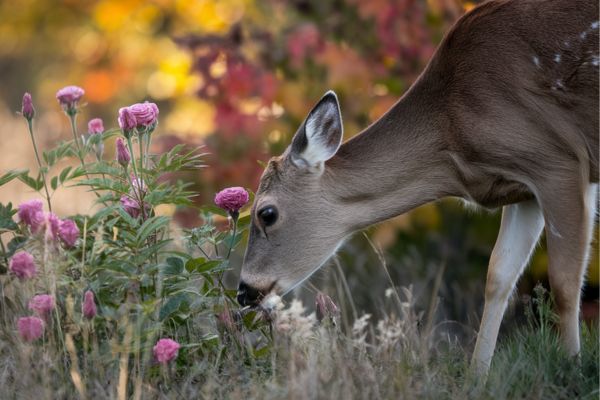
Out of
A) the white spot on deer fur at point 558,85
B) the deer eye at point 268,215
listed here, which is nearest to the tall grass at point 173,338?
the deer eye at point 268,215

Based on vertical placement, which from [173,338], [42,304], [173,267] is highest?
[42,304]

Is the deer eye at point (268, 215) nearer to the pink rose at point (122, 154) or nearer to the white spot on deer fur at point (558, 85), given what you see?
the pink rose at point (122, 154)

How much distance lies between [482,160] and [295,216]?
0.90 meters

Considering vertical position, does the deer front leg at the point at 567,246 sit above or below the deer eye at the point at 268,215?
below

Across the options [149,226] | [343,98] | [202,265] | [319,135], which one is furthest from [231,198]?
[343,98]

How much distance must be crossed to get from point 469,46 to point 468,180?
61 centimetres

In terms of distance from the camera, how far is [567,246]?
16.4ft

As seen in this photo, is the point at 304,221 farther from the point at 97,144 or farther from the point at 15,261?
the point at 15,261

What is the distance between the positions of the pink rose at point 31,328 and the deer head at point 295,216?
47.8 inches

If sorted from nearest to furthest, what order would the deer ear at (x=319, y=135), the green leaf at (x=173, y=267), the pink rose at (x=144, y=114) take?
1. the pink rose at (x=144, y=114)
2. the green leaf at (x=173, y=267)
3. the deer ear at (x=319, y=135)

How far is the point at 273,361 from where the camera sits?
4191mm

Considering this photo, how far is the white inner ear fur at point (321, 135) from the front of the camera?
511 centimetres

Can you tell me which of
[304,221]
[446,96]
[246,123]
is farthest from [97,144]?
[246,123]

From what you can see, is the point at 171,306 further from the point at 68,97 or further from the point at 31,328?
the point at 68,97
